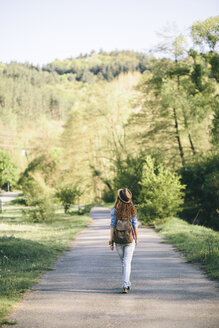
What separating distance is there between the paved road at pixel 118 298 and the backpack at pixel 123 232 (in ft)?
3.15

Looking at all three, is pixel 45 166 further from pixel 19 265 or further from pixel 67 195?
pixel 19 265

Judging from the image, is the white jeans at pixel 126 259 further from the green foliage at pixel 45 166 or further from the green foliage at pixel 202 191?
the green foliage at pixel 45 166

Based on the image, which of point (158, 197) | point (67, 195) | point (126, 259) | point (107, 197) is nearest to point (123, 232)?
point (126, 259)

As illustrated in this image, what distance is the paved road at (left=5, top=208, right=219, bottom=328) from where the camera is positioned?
550 centimetres

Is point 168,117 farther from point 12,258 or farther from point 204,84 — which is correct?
point 12,258

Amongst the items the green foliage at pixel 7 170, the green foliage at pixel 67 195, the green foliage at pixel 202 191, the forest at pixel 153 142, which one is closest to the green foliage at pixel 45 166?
the forest at pixel 153 142

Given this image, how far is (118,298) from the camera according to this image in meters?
6.79

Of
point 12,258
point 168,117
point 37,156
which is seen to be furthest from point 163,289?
point 37,156

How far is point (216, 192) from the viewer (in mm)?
27328

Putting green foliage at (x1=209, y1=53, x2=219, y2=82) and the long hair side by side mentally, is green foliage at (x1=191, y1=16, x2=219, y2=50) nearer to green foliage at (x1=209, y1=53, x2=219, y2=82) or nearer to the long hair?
green foliage at (x1=209, y1=53, x2=219, y2=82)

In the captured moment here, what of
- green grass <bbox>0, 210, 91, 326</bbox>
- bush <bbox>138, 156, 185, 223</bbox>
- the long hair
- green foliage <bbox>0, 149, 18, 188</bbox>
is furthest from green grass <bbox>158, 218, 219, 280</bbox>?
green foliage <bbox>0, 149, 18, 188</bbox>

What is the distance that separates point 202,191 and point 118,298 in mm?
24020

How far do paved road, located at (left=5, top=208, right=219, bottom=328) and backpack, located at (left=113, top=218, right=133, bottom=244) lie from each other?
0.96 m

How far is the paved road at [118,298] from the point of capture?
550cm
